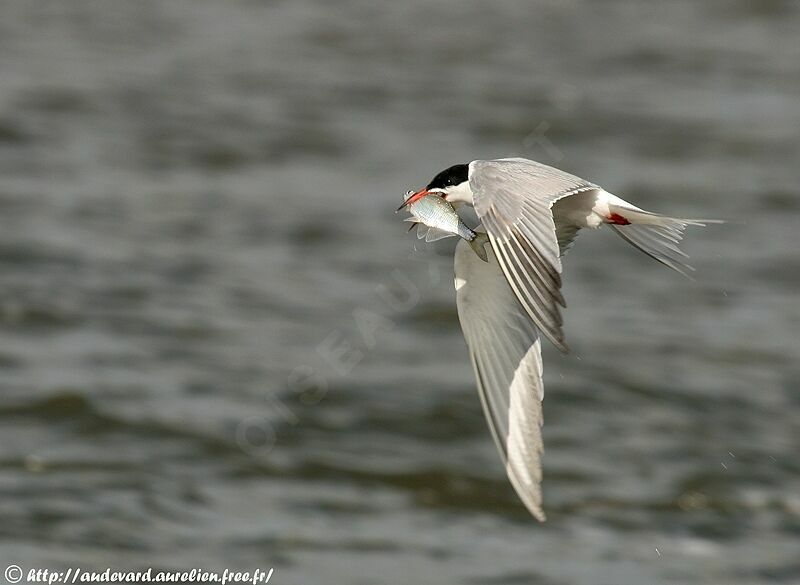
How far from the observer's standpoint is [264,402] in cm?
912

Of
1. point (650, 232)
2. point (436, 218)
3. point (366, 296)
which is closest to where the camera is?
point (436, 218)

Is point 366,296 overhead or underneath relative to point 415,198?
underneath

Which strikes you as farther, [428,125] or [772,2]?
[772,2]

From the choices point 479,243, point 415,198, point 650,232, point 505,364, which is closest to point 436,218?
point 415,198

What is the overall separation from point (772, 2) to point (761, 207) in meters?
4.49

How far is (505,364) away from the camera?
485cm

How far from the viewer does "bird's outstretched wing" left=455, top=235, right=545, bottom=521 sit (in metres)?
4.70

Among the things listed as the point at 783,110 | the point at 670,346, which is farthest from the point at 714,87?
the point at 670,346

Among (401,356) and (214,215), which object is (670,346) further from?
(214,215)

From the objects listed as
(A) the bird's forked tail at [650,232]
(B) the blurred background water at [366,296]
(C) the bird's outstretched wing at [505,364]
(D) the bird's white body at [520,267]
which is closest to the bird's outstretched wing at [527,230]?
(D) the bird's white body at [520,267]

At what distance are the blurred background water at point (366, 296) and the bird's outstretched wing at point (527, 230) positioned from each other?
10.5 ft

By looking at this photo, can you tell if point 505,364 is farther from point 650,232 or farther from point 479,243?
point 650,232

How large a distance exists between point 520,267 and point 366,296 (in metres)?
6.44

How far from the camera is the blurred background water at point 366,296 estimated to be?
792cm
